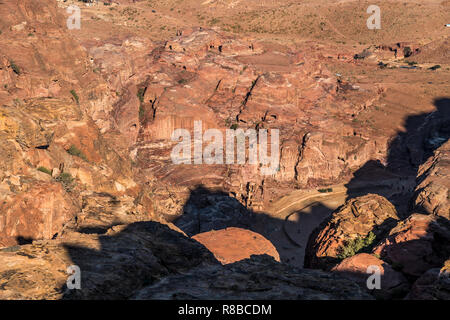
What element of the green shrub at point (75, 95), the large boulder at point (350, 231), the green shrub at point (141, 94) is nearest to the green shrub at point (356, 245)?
the large boulder at point (350, 231)

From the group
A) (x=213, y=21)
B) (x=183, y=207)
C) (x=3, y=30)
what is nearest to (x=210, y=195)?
(x=183, y=207)

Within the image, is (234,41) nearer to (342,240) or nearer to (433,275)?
(342,240)

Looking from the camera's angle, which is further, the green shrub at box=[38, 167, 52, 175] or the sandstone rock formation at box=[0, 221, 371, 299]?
the green shrub at box=[38, 167, 52, 175]

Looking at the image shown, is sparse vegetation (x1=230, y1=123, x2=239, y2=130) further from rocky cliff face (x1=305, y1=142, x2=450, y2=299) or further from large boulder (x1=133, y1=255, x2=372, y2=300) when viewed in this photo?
large boulder (x1=133, y1=255, x2=372, y2=300)
